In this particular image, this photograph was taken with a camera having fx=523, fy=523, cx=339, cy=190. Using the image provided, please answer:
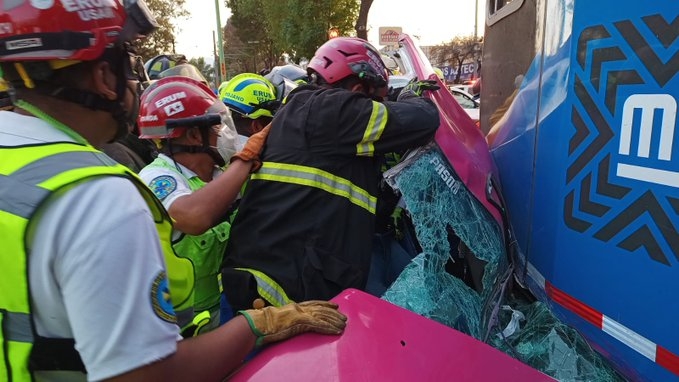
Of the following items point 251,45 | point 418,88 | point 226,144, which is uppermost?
point 251,45

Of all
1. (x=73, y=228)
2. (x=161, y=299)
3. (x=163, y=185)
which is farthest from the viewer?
(x=163, y=185)

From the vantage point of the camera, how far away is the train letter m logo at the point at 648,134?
4.10 ft

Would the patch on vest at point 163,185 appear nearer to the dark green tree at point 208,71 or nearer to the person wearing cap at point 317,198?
the person wearing cap at point 317,198

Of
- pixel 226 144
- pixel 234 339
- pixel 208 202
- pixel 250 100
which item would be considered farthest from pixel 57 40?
pixel 250 100

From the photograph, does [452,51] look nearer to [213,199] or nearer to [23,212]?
[213,199]

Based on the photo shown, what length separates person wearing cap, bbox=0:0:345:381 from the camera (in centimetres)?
95

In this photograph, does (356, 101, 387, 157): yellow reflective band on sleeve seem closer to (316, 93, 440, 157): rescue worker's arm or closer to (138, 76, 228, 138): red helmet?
(316, 93, 440, 157): rescue worker's arm

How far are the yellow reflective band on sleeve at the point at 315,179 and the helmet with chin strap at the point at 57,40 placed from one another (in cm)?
104

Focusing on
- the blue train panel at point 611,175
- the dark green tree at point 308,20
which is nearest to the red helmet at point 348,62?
the blue train panel at point 611,175

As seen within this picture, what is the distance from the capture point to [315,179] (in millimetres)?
2182

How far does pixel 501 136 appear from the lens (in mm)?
2273

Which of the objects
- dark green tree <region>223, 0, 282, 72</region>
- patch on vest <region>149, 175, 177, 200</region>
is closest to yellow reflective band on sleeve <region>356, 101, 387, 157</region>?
patch on vest <region>149, 175, 177, 200</region>

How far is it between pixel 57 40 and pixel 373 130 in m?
1.29

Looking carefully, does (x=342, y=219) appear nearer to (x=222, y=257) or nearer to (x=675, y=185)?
(x=222, y=257)
